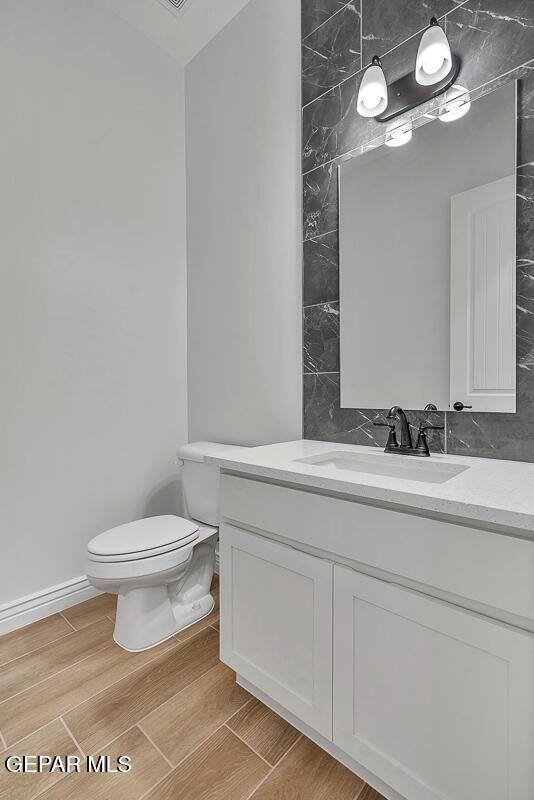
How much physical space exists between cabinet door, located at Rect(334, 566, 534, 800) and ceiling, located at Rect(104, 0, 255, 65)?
8.53ft

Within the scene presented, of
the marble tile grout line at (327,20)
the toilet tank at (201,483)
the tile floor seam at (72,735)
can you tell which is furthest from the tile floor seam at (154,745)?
the marble tile grout line at (327,20)

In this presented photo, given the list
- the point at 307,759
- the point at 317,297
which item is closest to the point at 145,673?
the point at 307,759

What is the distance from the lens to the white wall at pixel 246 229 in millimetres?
1834

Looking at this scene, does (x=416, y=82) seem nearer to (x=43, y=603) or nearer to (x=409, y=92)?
(x=409, y=92)

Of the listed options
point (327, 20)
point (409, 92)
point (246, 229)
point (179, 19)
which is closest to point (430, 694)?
point (409, 92)

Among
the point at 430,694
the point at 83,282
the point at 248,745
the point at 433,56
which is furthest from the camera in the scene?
the point at 83,282

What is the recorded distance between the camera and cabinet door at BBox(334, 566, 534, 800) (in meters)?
0.78

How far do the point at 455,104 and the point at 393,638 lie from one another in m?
1.59

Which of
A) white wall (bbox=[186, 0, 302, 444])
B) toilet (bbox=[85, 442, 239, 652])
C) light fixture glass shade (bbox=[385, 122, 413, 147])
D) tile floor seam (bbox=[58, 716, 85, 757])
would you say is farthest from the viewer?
white wall (bbox=[186, 0, 302, 444])

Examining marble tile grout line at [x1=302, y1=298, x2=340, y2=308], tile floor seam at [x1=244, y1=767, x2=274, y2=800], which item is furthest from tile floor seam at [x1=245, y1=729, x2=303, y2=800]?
marble tile grout line at [x1=302, y1=298, x2=340, y2=308]

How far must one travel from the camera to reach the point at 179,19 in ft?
6.75

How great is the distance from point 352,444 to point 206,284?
124 cm

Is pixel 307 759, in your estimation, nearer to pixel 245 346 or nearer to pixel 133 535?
pixel 133 535

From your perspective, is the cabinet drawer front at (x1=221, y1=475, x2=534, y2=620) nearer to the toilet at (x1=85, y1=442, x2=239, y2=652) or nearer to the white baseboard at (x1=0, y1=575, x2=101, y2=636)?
the toilet at (x1=85, y1=442, x2=239, y2=652)
